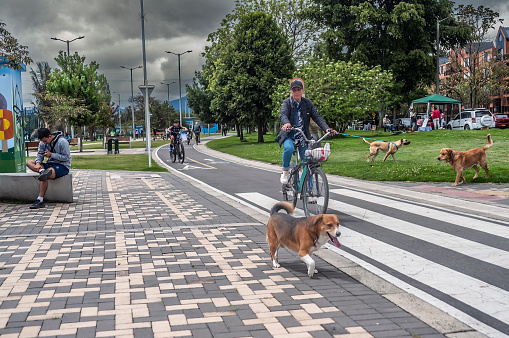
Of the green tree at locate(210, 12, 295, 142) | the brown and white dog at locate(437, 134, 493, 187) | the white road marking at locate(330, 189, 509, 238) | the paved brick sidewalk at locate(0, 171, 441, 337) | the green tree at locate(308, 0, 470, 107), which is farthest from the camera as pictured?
the green tree at locate(308, 0, 470, 107)

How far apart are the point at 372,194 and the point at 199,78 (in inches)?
2293

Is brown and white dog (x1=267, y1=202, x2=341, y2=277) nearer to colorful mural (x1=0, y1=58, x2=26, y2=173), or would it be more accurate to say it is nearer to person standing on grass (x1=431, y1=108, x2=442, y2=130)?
colorful mural (x1=0, y1=58, x2=26, y2=173)

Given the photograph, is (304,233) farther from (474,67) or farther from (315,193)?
(474,67)

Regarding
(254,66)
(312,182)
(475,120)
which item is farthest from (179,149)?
(475,120)

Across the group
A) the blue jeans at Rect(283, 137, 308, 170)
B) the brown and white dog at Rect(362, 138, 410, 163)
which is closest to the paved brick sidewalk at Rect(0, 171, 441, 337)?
the blue jeans at Rect(283, 137, 308, 170)

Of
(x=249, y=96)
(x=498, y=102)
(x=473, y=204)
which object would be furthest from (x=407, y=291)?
(x=498, y=102)

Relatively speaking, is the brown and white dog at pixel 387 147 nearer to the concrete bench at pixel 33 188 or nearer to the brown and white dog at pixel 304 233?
the concrete bench at pixel 33 188

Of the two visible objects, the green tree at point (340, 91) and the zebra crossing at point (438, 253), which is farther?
the green tree at point (340, 91)

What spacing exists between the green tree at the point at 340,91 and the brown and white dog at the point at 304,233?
25.0 m

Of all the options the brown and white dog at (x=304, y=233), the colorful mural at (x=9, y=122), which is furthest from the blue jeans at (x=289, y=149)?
the colorful mural at (x=9, y=122)

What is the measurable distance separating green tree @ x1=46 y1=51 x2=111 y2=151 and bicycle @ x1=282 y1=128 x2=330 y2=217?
2959 cm

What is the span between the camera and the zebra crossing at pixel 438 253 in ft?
13.6

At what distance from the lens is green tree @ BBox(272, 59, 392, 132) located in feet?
100

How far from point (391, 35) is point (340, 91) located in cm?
1794
